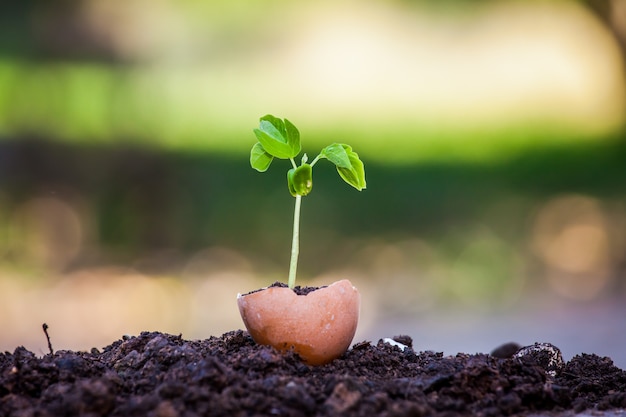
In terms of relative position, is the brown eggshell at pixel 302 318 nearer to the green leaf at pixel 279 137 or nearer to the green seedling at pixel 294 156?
the green seedling at pixel 294 156

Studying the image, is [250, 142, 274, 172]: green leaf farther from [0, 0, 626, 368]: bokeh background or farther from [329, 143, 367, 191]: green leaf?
[0, 0, 626, 368]: bokeh background

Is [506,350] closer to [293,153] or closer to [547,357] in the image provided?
[547,357]

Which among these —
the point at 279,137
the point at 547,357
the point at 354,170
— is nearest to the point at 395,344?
the point at 547,357

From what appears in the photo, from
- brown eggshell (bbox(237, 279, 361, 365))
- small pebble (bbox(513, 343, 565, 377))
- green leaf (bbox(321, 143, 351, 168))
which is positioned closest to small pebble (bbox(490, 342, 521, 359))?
small pebble (bbox(513, 343, 565, 377))

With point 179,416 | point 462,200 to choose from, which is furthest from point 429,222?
point 179,416

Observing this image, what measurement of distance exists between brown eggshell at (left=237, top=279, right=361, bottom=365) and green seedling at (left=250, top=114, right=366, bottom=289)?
6 centimetres

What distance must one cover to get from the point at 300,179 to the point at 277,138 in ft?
0.35

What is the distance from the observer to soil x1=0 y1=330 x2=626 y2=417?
0.96m

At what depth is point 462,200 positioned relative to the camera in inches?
131

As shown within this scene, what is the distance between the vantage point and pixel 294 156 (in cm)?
128

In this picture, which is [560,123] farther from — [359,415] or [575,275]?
[359,415]

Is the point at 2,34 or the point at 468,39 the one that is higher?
the point at 468,39

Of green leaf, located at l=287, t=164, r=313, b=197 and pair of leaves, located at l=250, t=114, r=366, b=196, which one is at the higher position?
pair of leaves, located at l=250, t=114, r=366, b=196

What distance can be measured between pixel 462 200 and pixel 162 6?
6.04ft
